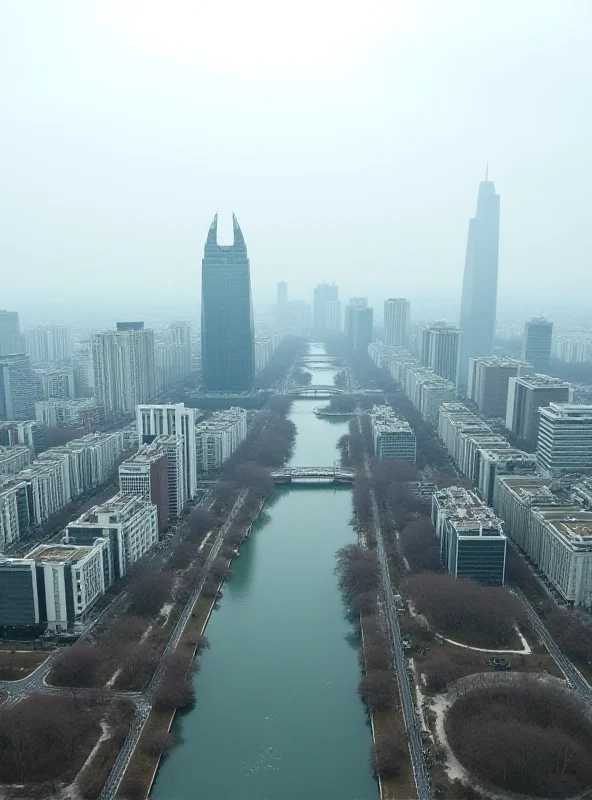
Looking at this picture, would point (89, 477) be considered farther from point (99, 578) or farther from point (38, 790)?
point (38, 790)

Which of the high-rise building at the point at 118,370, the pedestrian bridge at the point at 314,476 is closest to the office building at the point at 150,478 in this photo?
the pedestrian bridge at the point at 314,476

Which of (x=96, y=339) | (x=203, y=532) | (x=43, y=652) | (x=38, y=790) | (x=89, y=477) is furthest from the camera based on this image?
(x=96, y=339)

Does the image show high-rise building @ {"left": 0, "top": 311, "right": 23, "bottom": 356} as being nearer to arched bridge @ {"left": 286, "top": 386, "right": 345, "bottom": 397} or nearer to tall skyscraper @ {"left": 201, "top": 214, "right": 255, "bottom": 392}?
tall skyscraper @ {"left": 201, "top": 214, "right": 255, "bottom": 392}

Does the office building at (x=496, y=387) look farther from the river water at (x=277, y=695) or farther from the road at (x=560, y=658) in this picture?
the road at (x=560, y=658)

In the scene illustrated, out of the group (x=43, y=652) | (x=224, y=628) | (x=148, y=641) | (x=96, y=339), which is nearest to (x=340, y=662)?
(x=224, y=628)

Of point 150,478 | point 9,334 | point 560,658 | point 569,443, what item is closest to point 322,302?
point 9,334

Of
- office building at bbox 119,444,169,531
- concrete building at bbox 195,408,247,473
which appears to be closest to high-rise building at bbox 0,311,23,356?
concrete building at bbox 195,408,247,473

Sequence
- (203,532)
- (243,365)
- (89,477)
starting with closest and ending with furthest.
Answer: (203,532)
(89,477)
(243,365)
